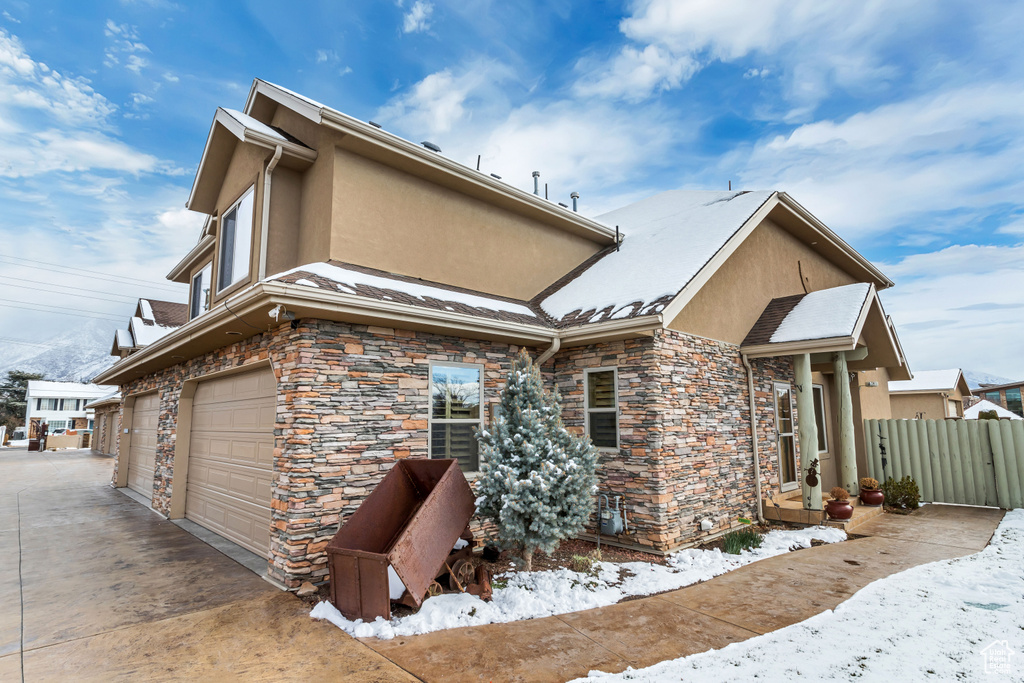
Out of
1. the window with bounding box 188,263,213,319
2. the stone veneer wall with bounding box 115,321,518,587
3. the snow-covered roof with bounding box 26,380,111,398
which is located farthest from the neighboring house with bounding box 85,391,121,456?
the stone veneer wall with bounding box 115,321,518,587

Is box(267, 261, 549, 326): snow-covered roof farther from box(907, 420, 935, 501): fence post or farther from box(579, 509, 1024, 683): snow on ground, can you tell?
box(907, 420, 935, 501): fence post

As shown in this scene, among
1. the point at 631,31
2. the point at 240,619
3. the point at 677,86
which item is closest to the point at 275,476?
the point at 240,619

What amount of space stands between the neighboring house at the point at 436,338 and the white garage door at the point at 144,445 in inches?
65.4

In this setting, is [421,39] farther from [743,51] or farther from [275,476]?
[275,476]

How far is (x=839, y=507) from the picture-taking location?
8.12 meters

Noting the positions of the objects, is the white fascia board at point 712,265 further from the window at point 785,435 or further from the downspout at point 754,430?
the window at point 785,435

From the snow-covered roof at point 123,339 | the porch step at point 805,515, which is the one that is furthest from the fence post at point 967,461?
the snow-covered roof at point 123,339

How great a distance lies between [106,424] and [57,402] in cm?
3130

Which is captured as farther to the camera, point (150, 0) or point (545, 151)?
point (545, 151)

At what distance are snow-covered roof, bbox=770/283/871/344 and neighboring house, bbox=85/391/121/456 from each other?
25.8 meters

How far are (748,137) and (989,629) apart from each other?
588 inches

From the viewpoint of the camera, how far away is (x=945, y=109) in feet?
33.5

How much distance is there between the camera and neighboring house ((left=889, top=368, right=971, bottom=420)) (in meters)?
18.4

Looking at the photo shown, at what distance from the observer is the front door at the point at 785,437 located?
9.40 m
